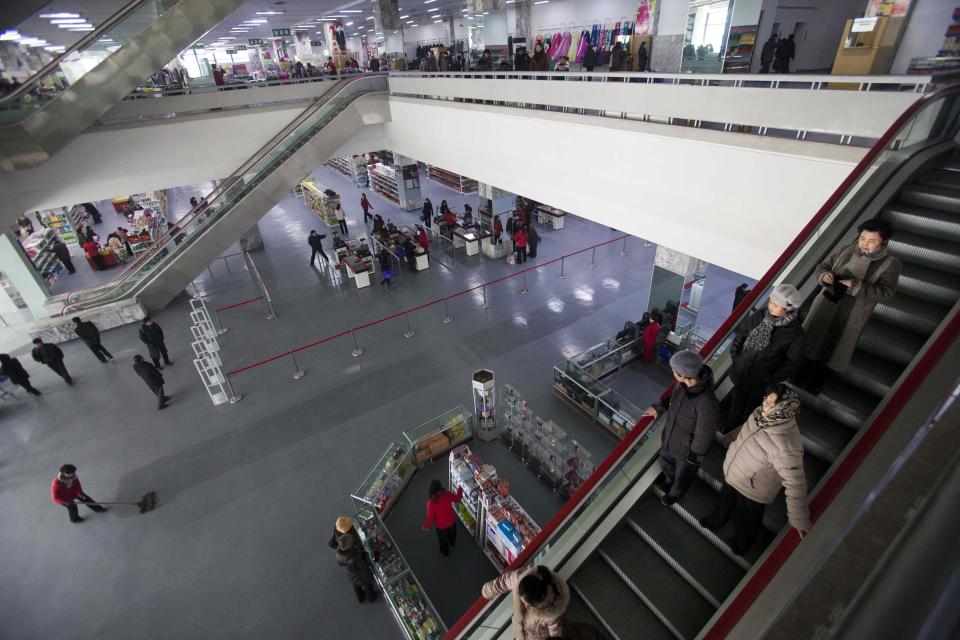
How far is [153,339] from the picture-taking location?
34.8 feet

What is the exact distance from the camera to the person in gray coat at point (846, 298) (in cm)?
346

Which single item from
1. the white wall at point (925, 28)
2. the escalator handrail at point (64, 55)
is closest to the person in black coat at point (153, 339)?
the escalator handrail at point (64, 55)

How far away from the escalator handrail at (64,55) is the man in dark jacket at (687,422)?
14668mm

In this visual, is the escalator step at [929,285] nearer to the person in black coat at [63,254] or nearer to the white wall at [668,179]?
the white wall at [668,179]

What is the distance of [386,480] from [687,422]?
211 inches

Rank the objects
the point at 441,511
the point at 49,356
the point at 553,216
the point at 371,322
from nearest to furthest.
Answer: the point at 441,511, the point at 49,356, the point at 371,322, the point at 553,216

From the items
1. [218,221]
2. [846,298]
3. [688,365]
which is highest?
[846,298]

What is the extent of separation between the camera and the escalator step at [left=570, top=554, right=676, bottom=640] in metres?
3.26

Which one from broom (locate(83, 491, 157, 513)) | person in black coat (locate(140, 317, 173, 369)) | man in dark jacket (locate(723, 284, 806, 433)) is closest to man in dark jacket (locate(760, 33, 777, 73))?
man in dark jacket (locate(723, 284, 806, 433))

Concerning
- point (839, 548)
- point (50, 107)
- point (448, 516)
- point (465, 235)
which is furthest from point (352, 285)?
point (839, 548)

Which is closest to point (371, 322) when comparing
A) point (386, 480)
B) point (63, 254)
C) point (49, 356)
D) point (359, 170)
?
point (386, 480)

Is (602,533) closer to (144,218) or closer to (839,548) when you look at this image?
(839,548)

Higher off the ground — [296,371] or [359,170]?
[359,170]

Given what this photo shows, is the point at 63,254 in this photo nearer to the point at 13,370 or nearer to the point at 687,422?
the point at 13,370
